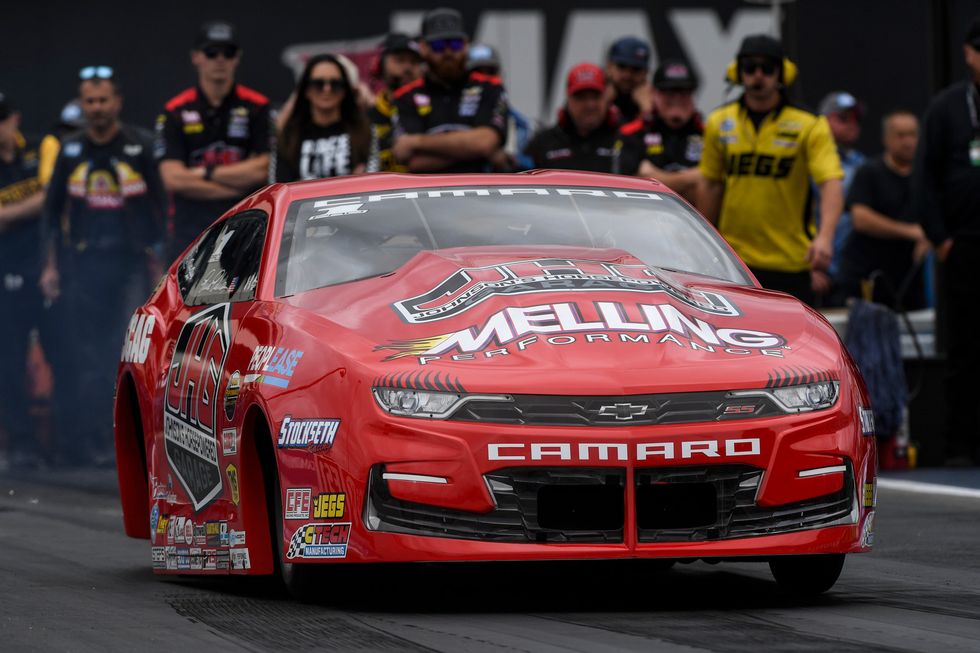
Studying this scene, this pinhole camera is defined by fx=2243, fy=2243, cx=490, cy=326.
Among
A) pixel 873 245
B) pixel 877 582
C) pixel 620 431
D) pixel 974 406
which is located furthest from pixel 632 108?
pixel 620 431

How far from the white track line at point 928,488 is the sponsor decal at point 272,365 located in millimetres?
4952

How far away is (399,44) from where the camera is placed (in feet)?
47.1

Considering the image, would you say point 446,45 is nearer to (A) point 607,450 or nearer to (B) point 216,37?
(B) point 216,37

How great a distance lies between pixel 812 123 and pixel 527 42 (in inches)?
277

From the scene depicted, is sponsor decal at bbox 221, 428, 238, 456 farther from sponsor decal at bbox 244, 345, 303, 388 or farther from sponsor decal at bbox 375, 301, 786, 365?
sponsor decal at bbox 375, 301, 786, 365

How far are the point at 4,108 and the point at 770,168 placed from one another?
295 inches

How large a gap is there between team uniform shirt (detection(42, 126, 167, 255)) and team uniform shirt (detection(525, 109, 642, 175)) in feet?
9.93

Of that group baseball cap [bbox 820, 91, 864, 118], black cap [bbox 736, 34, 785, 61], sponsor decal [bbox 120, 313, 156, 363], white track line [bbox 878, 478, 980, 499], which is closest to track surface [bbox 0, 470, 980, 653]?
sponsor decal [bbox 120, 313, 156, 363]

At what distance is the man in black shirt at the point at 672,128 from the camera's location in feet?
43.4

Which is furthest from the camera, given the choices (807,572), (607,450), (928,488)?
(928,488)

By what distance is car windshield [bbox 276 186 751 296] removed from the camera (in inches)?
283

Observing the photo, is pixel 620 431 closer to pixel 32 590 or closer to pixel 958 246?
pixel 32 590

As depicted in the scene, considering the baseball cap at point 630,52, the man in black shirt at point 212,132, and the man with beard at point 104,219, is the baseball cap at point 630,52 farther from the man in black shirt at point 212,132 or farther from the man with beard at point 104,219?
the man with beard at point 104,219

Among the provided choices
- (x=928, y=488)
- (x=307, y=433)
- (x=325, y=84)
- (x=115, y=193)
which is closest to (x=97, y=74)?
(x=115, y=193)
